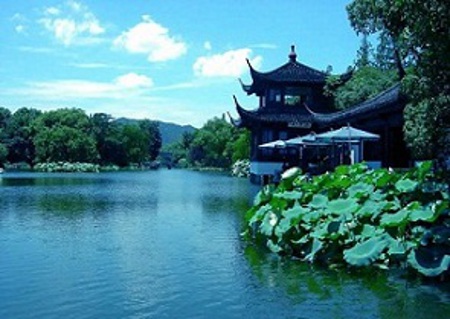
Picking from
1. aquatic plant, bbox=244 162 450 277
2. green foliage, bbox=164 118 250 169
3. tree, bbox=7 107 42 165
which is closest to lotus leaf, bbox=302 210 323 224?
aquatic plant, bbox=244 162 450 277

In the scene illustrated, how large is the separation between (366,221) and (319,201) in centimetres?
100

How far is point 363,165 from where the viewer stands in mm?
10211

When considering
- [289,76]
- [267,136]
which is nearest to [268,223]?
[267,136]

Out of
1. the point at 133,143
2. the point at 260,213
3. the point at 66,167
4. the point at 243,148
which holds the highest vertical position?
the point at 133,143

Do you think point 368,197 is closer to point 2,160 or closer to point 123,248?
point 123,248

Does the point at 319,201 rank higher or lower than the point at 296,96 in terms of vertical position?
lower

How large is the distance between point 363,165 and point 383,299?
4.51 meters

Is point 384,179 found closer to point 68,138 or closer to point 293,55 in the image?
Result: point 293,55

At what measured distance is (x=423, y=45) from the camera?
7.11 meters

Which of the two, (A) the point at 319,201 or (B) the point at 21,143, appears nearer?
(A) the point at 319,201

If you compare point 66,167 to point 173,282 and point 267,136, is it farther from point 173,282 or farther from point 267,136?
point 173,282

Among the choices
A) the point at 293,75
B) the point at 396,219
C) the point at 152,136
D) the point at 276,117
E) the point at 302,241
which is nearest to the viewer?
the point at 396,219

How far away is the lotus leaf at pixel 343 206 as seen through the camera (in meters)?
8.05

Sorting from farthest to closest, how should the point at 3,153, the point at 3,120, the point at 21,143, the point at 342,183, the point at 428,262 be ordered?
the point at 3,120 < the point at 21,143 < the point at 3,153 < the point at 342,183 < the point at 428,262
